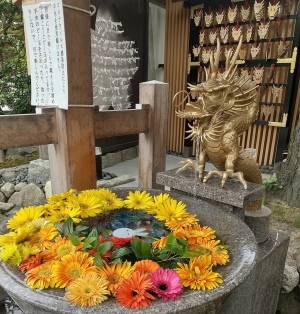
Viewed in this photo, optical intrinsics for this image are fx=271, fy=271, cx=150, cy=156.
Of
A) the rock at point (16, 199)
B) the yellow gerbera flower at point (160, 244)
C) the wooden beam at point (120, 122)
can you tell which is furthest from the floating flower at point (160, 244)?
the rock at point (16, 199)

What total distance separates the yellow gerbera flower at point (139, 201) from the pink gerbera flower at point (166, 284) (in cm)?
65

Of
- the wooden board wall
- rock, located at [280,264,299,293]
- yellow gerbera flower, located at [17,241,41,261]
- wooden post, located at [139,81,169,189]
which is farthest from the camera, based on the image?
the wooden board wall

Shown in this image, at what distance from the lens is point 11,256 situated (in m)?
1.05

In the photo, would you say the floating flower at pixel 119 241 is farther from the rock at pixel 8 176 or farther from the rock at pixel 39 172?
the rock at pixel 8 176

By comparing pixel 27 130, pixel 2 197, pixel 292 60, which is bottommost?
pixel 2 197

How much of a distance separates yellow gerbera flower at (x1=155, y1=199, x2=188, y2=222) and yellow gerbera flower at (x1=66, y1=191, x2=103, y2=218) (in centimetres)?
34

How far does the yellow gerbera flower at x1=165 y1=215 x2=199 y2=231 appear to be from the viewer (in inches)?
53.4

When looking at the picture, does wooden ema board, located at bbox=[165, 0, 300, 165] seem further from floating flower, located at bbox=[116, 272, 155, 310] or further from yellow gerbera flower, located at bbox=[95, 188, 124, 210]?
floating flower, located at bbox=[116, 272, 155, 310]

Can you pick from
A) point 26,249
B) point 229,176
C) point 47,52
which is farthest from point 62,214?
point 47,52

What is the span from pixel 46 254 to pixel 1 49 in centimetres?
602

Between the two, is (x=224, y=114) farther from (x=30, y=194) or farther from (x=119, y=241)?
(x=30, y=194)

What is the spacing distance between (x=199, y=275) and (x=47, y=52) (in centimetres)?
169

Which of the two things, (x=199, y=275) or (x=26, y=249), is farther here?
(x=26, y=249)

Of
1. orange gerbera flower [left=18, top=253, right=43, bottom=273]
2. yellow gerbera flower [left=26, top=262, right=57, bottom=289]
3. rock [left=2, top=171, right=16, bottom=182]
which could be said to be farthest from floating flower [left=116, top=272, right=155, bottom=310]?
rock [left=2, top=171, right=16, bottom=182]
